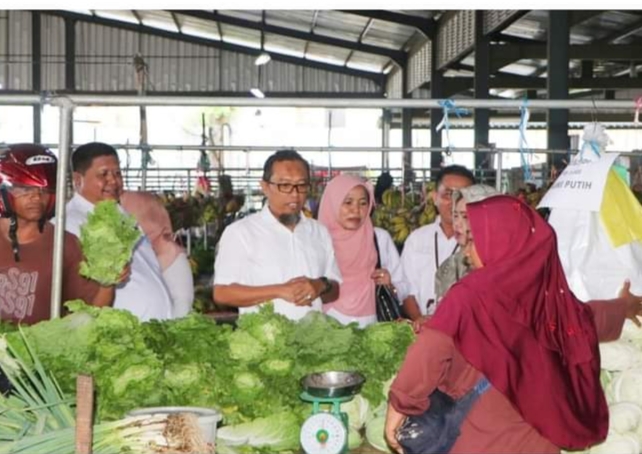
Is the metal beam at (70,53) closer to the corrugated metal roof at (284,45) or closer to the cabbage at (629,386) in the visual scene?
the corrugated metal roof at (284,45)

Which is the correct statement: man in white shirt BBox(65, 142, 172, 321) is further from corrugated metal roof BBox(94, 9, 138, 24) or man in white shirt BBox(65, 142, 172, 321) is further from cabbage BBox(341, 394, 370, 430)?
corrugated metal roof BBox(94, 9, 138, 24)

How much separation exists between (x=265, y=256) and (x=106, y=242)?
3.18 feet

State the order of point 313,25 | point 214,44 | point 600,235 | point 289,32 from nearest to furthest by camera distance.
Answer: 1. point 600,235
2. point 313,25
3. point 289,32
4. point 214,44

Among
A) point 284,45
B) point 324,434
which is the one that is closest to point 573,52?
point 284,45

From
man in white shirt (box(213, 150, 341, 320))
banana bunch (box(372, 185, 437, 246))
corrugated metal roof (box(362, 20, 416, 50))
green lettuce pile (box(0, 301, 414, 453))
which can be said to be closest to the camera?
green lettuce pile (box(0, 301, 414, 453))

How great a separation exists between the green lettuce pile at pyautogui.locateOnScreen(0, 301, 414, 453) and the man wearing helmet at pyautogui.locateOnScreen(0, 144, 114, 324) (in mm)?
341

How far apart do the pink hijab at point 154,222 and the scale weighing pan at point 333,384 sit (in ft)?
6.62

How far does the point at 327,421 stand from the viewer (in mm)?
2621

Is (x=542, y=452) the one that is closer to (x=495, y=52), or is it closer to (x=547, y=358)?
(x=547, y=358)

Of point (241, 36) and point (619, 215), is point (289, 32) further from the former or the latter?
point (619, 215)

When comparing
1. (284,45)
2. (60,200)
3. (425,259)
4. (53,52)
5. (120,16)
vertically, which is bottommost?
(425,259)

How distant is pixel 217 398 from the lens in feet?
9.35

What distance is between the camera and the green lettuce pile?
2746 mm

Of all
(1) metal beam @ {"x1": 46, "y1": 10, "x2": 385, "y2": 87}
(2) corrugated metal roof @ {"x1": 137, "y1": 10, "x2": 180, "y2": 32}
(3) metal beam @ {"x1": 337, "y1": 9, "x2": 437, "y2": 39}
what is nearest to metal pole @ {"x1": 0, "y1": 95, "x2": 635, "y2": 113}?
(3) metal beam @ {"x1": 337, "y1": 9, "x2": 437, "y2": 39}
